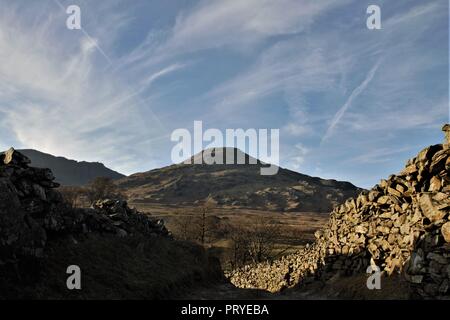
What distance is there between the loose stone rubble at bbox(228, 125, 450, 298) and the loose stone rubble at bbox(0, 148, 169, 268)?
12.1 metres

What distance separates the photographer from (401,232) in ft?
51.1

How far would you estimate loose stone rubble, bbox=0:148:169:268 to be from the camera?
10.8m

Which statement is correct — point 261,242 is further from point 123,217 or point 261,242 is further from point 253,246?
point 123,217

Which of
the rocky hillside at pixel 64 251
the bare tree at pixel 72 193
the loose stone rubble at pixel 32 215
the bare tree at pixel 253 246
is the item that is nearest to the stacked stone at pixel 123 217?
the rocky hillside at pixel 64 251

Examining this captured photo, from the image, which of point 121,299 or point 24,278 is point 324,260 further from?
point 24,278

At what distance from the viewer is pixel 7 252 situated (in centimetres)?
1048

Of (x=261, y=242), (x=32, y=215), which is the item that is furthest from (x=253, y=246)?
(x=32, y=215)

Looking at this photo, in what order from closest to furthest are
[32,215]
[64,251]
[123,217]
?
[32,215] → [64,251] → [123,217]

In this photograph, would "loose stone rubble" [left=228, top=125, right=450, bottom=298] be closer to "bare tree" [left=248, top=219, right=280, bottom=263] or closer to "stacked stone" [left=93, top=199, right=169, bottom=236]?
"stacked stone" [left=93, top=199, right=169, bottom=236]

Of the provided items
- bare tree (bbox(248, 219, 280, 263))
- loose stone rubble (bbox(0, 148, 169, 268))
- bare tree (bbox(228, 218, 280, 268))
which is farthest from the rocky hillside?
bare tree (bbox(228, 218, 280, 268))

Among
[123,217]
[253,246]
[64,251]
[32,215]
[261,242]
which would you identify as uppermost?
[32,215]

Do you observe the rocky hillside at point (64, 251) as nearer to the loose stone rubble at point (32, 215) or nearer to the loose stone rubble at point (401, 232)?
the loose stone rubble at point (32, 215)

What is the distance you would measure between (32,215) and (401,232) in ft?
47.0
